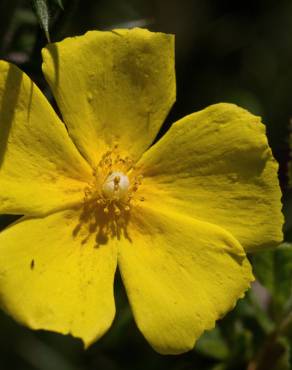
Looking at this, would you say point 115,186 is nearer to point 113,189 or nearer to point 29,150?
point 113,189

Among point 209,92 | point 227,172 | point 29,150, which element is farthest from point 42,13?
point 209,92

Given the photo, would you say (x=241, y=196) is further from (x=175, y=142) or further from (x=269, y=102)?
(x=269, y=102)

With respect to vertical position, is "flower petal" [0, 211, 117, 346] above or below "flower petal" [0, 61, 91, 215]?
below

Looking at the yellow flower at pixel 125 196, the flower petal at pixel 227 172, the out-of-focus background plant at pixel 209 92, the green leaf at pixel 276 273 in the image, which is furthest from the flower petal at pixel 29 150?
the green leaf at pixel 276 273

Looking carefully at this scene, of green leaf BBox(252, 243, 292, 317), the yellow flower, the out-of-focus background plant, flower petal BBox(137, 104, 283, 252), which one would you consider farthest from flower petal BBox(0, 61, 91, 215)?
green leaf BBox(252, 243, 292, 317)

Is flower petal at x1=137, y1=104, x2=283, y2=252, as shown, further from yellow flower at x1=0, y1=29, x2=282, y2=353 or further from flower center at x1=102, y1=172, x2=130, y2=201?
flower center at x1=102, y1=172, x2=130, y2=201

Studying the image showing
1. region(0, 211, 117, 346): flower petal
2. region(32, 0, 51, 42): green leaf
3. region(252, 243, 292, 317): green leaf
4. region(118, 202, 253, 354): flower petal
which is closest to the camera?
region(32, 0, 51, 42): green leaf

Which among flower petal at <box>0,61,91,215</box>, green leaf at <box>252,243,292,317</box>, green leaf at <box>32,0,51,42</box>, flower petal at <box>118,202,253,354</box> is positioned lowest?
green leaf at <box>252,243,292,317</box>

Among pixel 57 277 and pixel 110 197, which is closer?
pixel 57 277

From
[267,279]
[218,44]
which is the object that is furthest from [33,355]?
[218,44]
